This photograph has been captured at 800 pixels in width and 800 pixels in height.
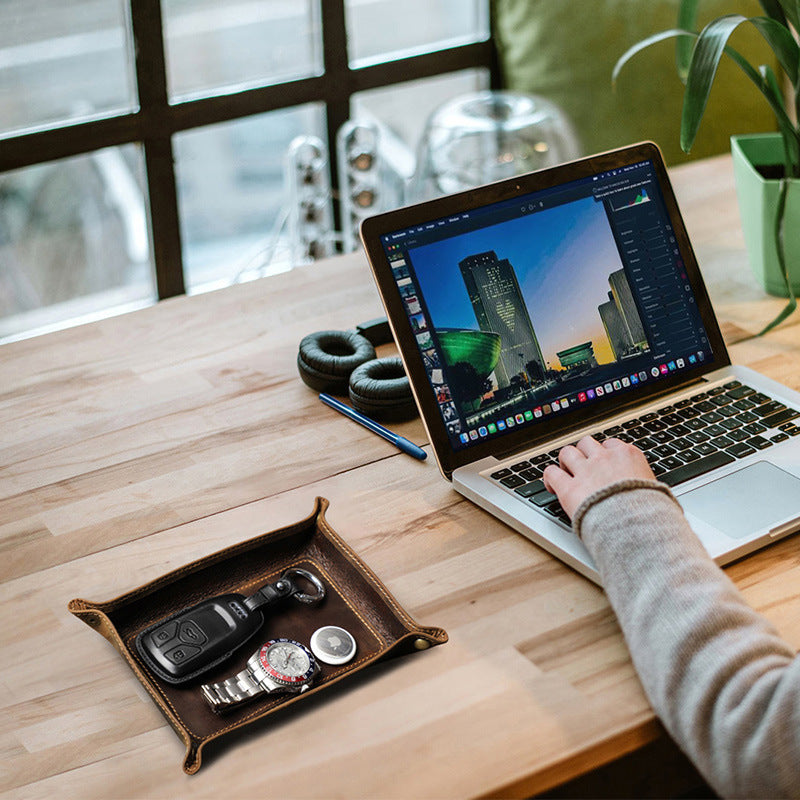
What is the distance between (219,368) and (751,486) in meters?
0.65

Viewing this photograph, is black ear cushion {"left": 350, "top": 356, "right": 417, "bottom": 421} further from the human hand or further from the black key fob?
the black key fob

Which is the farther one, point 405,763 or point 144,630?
point 144,630

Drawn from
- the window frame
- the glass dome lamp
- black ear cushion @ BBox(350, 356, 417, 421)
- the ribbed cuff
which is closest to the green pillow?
the glass dome lamp

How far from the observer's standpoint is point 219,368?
51.1 inches

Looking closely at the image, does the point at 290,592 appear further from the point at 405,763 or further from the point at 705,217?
the point at 705,217

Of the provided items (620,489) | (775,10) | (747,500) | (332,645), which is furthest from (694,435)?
(775,10)

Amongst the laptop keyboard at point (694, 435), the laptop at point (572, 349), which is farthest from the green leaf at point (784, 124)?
the laptop keyboard at point (694, 435)

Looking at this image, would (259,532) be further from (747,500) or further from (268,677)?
(747,500)

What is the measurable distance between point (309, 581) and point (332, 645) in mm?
90

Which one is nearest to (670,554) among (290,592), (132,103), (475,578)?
(475,578)

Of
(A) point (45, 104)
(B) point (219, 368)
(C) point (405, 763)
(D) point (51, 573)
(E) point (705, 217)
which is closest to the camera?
(C) point (405, 763)

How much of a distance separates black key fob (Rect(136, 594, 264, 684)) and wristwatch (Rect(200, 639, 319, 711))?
2 cm

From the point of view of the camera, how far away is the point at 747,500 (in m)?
0.97

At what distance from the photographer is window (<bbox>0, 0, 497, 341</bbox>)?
7.50ft
